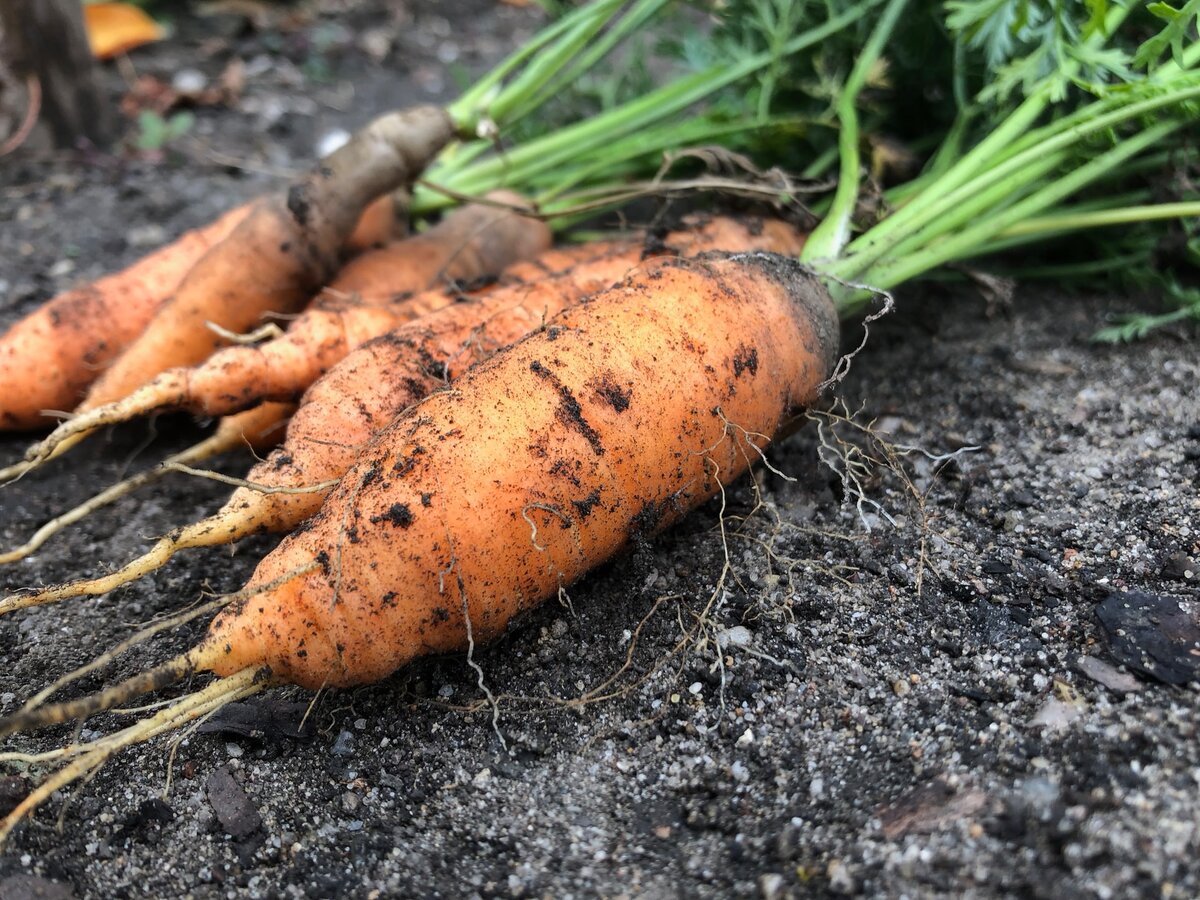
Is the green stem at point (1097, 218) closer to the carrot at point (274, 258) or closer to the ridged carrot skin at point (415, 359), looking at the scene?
the ridged carrot skin at point (415, 359)

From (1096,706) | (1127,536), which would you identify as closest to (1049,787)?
Result: (1096,706)

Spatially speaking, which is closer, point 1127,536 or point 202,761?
point 202,761

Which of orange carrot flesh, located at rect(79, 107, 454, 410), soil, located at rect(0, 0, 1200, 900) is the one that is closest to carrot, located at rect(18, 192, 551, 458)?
orange carrot flesh, located at rect(79, 107, 454, 410)

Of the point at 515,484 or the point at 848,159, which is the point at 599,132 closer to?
the point at 848,159

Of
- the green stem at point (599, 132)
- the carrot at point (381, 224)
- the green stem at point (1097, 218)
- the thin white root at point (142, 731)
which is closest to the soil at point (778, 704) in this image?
the thin white root at point (142, 731)

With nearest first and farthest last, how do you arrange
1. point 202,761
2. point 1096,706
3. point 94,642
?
point 1096,706 → point 202,761 → point 94,642

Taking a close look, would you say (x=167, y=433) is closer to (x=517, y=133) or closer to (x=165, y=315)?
(x=165, y=315)
